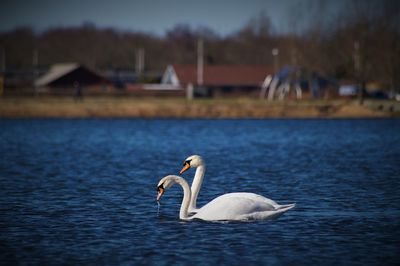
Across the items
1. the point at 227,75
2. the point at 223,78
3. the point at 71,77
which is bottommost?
the point at 223,78

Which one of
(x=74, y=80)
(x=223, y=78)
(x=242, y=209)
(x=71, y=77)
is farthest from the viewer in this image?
(x=223, y=78)

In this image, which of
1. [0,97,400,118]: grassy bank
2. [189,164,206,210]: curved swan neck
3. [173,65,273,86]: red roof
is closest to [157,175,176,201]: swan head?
[189,164,206,210]: curved swan neck

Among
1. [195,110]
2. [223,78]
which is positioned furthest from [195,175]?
[223,78]

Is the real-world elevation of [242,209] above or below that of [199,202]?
above

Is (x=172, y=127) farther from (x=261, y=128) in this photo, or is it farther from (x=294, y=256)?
(x=294, y=256)

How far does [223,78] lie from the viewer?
112m

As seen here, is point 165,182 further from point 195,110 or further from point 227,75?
point 227,75

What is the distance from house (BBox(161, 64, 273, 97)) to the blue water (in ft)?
209

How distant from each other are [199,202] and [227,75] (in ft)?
306

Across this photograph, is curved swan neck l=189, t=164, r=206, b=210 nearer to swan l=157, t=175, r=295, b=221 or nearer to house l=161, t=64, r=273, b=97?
swan l=157, t=175, r=295, b=221

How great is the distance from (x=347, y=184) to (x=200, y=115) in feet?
145

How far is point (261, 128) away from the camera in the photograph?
5800cm

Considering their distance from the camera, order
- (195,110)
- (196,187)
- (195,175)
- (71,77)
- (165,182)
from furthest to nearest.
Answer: (71,77), (195,110), (195,175), (196,187), (165,182)

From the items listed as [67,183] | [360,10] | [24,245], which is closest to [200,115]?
[360,10]
